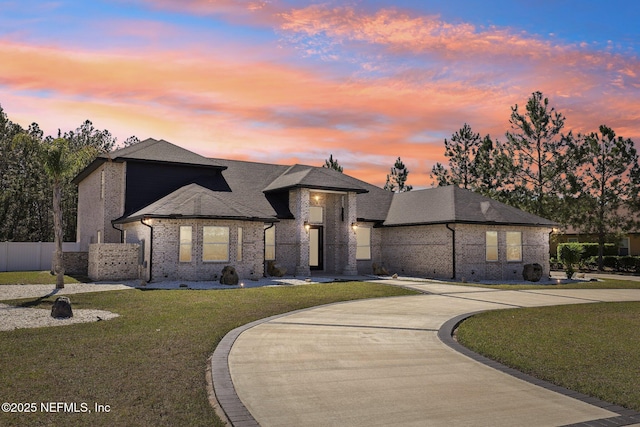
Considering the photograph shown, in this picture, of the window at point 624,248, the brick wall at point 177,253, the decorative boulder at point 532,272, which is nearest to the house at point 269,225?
the brick wall at point 177,253

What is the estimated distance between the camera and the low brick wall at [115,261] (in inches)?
935

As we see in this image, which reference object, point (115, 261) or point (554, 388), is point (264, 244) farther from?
point (554, 388)

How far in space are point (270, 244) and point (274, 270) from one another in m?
1.87

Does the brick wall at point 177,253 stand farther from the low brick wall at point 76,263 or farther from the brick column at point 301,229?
the low brick wall at point 76,263

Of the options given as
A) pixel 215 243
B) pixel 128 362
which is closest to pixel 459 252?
pixel 215 243

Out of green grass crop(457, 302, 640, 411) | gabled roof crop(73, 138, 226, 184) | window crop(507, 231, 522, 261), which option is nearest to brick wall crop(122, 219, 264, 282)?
gabled roof crop(73, 138, 226, 184)

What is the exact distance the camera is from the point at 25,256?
34.1m

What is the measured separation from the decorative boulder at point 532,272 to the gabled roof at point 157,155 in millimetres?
18462

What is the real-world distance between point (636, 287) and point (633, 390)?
21.7m

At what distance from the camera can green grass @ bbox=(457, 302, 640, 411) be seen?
7.08 m

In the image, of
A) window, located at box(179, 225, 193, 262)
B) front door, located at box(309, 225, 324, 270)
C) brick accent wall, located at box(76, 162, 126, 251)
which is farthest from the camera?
front door, located at box(309, 225, 324, 270)

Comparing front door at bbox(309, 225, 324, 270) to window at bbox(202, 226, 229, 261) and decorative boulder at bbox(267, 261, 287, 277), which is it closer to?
decorative boulder at bbox(267, 261, 287, 277)

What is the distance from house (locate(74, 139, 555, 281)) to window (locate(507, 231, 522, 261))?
0.06m

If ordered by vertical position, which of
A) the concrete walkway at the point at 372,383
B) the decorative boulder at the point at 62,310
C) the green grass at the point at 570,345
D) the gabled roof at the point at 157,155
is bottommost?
the green grass at the point at 570,345
